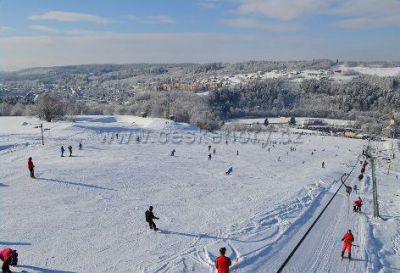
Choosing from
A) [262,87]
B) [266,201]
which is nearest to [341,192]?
[266,201]

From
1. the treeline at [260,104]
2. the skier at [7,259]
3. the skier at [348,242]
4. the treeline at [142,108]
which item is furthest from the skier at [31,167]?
the treeline at [260,104]

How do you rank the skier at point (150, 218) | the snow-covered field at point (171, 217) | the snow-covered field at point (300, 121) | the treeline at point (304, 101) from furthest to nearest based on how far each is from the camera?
1. the treeline at point (304, 101)
2. the snow-covered field at point (300, 121)
3. the skier at point (150, 218)
4. the snow-covered field at point (171, 217)

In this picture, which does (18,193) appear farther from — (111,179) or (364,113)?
(364,113)

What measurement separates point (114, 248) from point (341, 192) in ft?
65.2

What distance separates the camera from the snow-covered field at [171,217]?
1424 cm

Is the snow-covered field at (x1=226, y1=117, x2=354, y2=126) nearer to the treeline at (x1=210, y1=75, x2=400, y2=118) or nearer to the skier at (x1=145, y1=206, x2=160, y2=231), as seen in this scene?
the treeline at (x1=210, y1=75, x2=400, y2=118)

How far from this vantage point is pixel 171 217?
18.8 m

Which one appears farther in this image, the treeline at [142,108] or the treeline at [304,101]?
the treeline at [304,101]

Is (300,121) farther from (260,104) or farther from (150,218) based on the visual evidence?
(150,218)

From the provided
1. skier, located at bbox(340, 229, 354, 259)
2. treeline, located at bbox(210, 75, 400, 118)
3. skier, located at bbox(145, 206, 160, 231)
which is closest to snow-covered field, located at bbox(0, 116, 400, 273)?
skier, located at bbox(145, 206, 160, 231)

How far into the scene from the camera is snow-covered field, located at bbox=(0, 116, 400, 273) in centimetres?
1424

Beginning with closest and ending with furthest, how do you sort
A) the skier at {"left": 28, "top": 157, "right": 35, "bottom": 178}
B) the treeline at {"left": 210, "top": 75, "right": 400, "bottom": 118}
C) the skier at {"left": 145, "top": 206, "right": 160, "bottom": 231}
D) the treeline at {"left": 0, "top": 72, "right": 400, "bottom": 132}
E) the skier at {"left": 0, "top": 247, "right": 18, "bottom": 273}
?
the skier at {"left": 0, "top": 247, "right": 18, "bottom": 273}, the skier at {"left": 145, "top": 206, "right": 160, "bottom": 231}, the skier at {"left": 28, "top": 157, "right": 35, "bottom": 178}, the treeline at {"left": 0, "top": 72, "right": 400, "bottom": 132}, the treeline at {"left": 210, "top": 75, "right": 400, "bottom": 118}

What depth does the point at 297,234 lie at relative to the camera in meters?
18.4

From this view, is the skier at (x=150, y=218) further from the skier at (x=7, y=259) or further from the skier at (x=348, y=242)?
the skier at (x=348, y=242)
